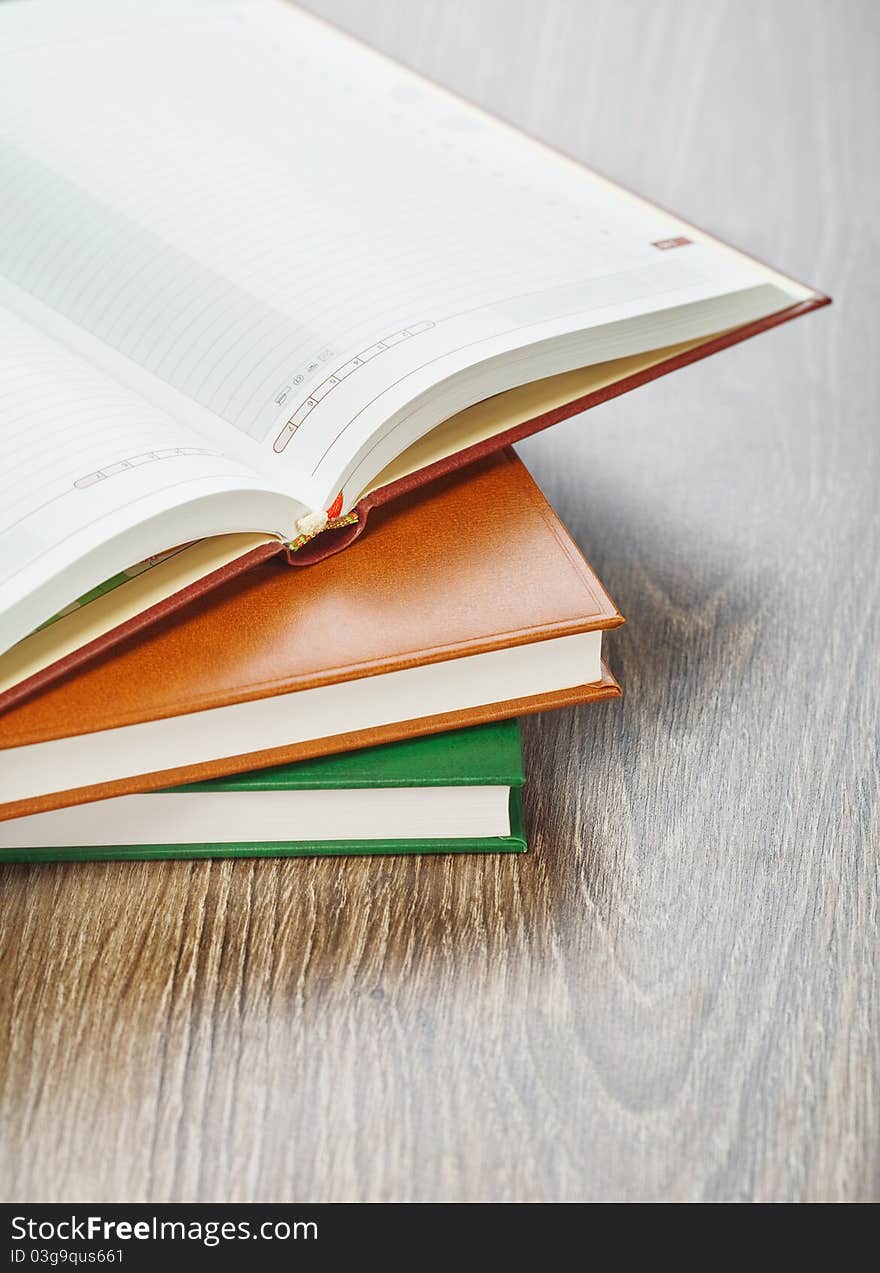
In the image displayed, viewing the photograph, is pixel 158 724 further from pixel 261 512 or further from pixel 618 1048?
pixel 618 1048

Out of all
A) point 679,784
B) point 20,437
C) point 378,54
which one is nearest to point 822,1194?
point 679,784

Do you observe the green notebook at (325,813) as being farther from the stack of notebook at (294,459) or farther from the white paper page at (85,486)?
the white paper page at (85,486)

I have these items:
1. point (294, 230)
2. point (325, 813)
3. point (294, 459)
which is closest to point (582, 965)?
point (325, 813)

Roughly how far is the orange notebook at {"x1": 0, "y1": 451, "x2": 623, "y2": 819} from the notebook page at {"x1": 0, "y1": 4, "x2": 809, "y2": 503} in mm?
55

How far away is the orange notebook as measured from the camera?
20.5 inches

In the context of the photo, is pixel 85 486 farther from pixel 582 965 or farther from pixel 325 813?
pixel 582 965

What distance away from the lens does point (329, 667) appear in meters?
0.53

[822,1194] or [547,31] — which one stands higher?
[547,31]

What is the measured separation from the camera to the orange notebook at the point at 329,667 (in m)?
0.52

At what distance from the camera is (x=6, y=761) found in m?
0.51

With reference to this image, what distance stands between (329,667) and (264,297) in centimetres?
21

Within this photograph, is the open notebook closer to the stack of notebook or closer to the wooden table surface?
the stack of notebook

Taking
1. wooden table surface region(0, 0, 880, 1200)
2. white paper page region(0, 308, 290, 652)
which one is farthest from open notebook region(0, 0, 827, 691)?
wooden table surface region(0, 0, 880, 1200)

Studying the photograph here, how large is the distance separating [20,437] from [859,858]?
1.32 feet
